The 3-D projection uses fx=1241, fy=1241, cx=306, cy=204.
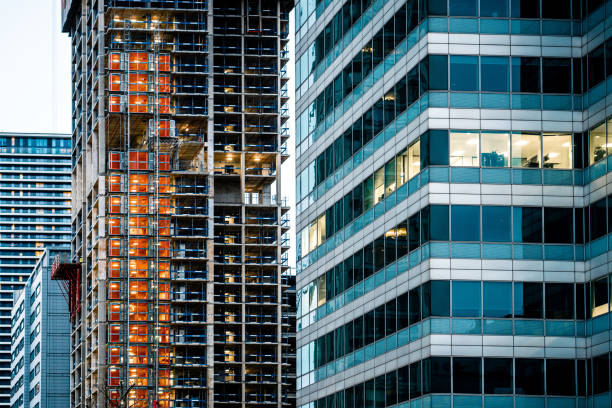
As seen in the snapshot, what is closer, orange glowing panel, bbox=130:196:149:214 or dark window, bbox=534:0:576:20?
dark window, bbox=534:0:576:20

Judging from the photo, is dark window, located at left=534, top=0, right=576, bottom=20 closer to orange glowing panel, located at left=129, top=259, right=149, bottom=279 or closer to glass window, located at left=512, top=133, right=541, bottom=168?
glass window, located at left=512, top=133, right=541, bottom=168

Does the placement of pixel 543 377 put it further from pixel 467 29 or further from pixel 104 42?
pixel 104 42

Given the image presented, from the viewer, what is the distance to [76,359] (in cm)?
17062

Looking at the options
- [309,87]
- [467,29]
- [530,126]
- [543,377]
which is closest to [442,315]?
[543,377]

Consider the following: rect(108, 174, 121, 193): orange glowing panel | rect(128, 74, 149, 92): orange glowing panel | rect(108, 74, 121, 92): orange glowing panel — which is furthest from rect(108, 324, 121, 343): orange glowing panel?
rect(128, 74, 149, 92): orange glowing panel

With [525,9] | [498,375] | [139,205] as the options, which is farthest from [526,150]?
[139,205]

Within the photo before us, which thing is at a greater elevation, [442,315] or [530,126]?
[530,126]

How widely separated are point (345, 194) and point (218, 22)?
90883mm

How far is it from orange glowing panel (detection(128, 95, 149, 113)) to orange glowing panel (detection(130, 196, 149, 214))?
11505 mm

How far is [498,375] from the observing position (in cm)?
6694

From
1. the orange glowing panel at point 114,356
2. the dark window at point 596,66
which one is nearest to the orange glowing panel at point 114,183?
the orange glowing panel at point 114,356

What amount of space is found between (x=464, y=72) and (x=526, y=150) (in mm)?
5647

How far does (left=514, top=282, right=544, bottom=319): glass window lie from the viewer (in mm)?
67875

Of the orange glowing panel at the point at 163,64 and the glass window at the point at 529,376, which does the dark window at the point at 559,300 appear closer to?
the glass window at the point at 529,376
